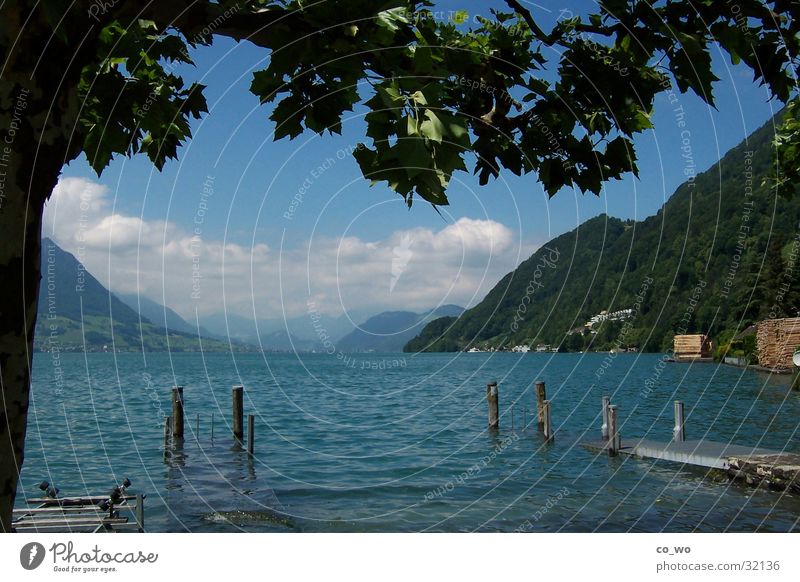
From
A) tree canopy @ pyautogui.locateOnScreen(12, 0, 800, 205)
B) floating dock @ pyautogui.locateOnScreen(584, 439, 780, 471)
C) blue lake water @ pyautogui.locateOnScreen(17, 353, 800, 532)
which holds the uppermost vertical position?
tree canopy @ pyautogui.locateOnScreen(12, 0, 800, 205)

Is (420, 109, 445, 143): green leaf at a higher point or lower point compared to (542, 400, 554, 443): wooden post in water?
higher

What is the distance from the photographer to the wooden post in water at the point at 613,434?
34.2m

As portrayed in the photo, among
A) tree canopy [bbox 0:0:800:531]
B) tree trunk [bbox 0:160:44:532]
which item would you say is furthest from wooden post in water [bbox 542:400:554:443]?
tree trunk [bbox 0:160:44:532]

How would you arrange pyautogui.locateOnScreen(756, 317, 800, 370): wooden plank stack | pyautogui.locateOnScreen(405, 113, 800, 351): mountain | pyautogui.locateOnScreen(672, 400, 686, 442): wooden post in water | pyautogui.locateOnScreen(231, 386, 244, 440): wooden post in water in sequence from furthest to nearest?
pyautogui.locateOnScreen(405, 113, 800, 351): mountain < pyautogui.locateOnScreen(756, 317, 800, 370): wooden plank stack < pyautogui.locateOnScreen(231, 386, 244, 440): wooden post in water < pyautogui.locateOnScreen(672, 400, 686, 442): wooden post in water

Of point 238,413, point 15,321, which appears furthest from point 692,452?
point 15,321

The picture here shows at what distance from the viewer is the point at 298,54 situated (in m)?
4.29

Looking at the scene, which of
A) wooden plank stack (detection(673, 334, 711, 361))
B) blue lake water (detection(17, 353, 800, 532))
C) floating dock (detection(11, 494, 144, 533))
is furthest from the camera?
wooden plank stack (detection(673, 334, 711, 361))

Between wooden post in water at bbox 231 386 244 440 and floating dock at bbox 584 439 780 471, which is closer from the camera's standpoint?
floating dock at bbox 584 439 780 471

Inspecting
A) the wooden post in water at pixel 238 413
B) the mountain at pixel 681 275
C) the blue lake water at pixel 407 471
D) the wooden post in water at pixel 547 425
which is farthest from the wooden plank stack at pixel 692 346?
the wooden post in water at pixel 238 413

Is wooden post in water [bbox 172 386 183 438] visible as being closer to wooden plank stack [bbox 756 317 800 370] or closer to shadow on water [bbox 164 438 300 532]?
shadow on water [bbox 164 438 300 532]

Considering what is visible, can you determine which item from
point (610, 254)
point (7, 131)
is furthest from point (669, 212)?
point (7, 131)

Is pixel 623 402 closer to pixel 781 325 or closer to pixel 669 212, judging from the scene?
pixel 781 325

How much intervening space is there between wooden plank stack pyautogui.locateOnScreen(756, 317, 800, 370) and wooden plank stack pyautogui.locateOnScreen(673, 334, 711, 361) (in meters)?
32.9

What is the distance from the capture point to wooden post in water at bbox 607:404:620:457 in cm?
3422
